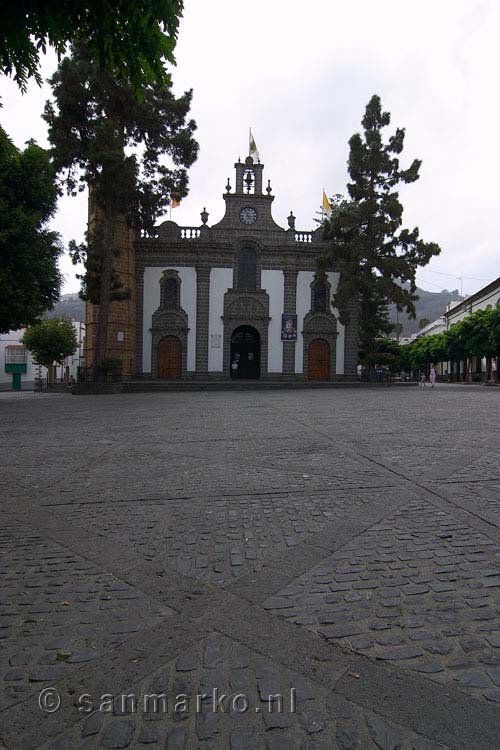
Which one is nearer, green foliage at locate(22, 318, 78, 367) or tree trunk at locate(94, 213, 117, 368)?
tree trunk at locate(94, 213, 117, 368)

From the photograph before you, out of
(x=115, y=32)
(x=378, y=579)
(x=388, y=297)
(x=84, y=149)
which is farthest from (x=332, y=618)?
(x=388, y=297)

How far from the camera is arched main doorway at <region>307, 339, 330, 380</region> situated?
33.8m

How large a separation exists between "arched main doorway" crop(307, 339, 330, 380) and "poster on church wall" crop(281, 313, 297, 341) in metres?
1.55

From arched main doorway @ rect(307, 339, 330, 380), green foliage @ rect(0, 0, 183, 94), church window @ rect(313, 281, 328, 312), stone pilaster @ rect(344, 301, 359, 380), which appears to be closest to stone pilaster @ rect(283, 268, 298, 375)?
arched main doorway @ rect(307, 339, 330, 380)

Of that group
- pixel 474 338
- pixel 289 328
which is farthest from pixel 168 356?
pixel 474 338

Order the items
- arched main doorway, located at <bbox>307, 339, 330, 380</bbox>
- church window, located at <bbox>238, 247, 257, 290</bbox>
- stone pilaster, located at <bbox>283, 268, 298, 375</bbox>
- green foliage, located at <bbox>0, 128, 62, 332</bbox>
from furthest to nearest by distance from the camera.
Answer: arched main doorway, located at <bbox>307, 339, 330, 380</bbox> → church window, located at <bbox>238, 247, 257, 290</bbox> → stone pilaster, located at <bbox>283, 268, 298, 375</bbox> → green foliage, located at <bbox>0, 128, 62, 332</bbox>

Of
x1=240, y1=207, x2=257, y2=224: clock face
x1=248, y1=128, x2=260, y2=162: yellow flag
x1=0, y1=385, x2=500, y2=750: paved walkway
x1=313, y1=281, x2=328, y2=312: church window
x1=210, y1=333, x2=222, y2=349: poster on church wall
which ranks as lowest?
x1=0, y1=385, x2=500, y2=750: paved walkway

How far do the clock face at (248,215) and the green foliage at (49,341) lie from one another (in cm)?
1537

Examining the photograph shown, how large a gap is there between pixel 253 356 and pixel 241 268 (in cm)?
614

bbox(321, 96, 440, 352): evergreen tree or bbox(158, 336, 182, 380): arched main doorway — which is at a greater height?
bbox(321, 96, 440, 352): evergreen tree

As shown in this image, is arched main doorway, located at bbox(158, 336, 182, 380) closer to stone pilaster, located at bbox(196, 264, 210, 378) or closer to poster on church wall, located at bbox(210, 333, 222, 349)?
stone pilaster, located at bbox(196, 264, 210, 378)

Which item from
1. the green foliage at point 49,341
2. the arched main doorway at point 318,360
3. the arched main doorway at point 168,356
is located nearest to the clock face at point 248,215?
the arched main doorway at point 318,360

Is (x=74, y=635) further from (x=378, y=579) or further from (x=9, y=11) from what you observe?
(x=9, y=11)

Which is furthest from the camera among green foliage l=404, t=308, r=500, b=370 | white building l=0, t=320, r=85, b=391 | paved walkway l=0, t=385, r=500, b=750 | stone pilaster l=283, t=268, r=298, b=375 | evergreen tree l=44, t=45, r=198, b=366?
white building l=0, t=320, r=85, b=391
